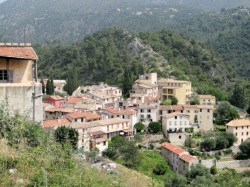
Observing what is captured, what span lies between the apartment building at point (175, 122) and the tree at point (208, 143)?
4778 mm

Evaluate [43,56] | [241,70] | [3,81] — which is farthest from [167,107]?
[43,56]

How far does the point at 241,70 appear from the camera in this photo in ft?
344

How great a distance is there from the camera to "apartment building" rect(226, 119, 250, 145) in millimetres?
44219

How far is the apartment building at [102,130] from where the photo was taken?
35.9m

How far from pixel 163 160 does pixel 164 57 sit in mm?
58618

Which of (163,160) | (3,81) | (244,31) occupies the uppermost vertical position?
(244,31)

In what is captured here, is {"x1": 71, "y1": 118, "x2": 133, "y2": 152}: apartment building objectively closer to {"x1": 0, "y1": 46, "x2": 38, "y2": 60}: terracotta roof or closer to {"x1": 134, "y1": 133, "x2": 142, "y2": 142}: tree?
{"x1": 134, "y1": 133, "x2": 142, "y2": 142}: tree

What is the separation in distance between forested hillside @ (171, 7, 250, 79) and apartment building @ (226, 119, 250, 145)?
6048 cm

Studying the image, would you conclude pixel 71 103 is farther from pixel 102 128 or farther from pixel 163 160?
pixel 163 160

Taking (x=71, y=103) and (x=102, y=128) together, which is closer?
(x=102, y=128)

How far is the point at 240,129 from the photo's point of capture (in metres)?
44.8

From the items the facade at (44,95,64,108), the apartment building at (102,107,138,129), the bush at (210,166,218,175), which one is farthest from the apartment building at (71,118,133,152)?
the facade at (44,95,64,108)

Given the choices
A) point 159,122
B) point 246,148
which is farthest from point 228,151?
point 159,122

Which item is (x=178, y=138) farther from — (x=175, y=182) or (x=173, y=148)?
(x=175, y=182)
